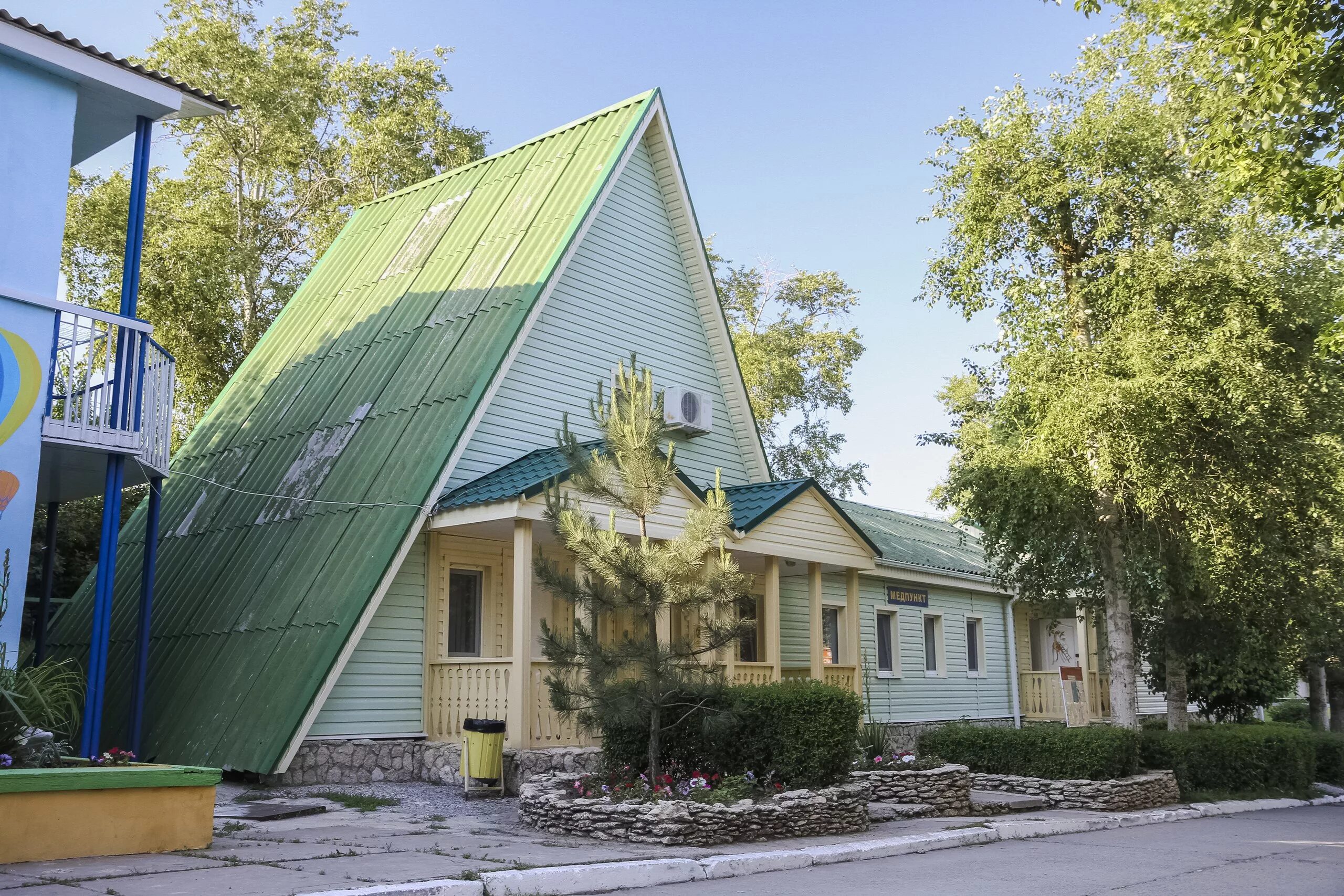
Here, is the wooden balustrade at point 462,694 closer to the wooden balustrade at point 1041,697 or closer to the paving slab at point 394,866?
the paving slab at point 394,866

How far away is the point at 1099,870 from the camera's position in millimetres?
9609

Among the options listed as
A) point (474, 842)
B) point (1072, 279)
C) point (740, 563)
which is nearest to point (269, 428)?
point (740, 563)

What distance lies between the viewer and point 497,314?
16125mm

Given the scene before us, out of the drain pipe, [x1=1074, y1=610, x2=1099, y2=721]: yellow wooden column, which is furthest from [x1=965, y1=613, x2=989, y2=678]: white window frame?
[x1=1074, y1=610, x2=1099, y2=721]: yellow wooden column

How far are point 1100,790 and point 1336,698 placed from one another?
1646 cm

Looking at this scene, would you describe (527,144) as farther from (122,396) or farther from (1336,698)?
(1336,698)

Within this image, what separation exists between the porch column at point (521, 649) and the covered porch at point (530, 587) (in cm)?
2

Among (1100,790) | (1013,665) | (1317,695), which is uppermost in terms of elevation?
(1013,665)

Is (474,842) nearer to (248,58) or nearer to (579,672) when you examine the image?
(579,672)

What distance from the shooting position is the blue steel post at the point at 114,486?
10.9m

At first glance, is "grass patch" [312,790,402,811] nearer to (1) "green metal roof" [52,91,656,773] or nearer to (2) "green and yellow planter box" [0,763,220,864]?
(1) "green metal roof" [52,91,656,773]

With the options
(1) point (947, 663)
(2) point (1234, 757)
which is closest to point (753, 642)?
(1) point (947, 663)

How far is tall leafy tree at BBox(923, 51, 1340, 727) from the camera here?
1555 cm

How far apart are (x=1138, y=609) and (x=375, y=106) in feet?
84.5
